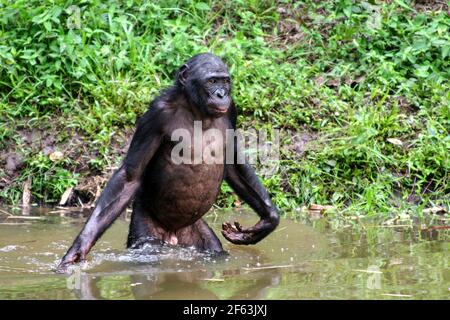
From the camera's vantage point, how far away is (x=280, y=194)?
9.79 m

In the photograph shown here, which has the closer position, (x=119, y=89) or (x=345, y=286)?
(x=345, y=286)

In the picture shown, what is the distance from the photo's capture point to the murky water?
6.13 meters

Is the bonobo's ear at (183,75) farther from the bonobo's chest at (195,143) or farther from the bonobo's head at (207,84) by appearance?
the bonobo's chest at (195,143)

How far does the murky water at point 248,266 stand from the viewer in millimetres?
6133

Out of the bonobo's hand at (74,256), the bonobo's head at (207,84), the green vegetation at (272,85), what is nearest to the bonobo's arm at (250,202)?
the bonobo's head at (207,84)

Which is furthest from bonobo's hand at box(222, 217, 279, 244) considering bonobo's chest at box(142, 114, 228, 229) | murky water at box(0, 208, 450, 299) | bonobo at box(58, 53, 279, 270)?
bonobo's chest at box(142, 114, 228, 229)

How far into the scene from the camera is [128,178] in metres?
7.38

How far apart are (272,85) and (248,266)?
4.19 metres

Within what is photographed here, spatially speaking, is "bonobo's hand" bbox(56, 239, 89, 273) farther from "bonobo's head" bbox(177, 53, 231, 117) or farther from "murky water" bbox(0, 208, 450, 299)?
"bonobo's head" bbox(177, 53, 231, 117)

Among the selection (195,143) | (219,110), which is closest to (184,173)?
(195,143)

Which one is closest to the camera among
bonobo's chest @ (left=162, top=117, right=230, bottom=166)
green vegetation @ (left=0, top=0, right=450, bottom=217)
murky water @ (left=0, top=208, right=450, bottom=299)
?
murky water @ (left=0, top=208, right=450, bottom=299)
